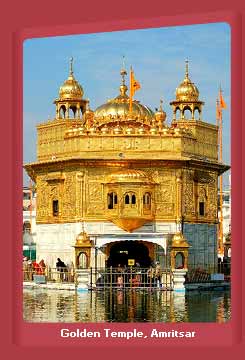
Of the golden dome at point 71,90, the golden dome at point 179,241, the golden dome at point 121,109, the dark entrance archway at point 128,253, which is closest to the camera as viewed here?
the golden dome at point 179,241

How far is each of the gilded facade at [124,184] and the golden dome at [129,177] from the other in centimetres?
3

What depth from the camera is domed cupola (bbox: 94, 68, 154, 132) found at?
112 ft

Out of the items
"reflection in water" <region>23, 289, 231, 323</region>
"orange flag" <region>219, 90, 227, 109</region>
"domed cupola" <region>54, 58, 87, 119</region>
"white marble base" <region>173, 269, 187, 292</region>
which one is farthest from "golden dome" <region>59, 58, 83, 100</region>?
"orange flag" <region>219, 90, 227, 109</region>

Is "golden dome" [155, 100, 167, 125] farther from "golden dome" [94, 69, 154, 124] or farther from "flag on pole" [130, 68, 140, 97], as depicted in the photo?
"flag on pole" [130, 68, 140, 97]

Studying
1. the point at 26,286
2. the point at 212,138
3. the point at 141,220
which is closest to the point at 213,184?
the point at 212,138

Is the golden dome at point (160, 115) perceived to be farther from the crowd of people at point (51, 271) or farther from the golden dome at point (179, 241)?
the crowd of people at point (51, 271)

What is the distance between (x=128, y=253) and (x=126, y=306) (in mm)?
10060

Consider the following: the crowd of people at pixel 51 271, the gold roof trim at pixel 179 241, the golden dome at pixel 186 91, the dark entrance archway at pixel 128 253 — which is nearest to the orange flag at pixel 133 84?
the golden dome at pixel 186 91

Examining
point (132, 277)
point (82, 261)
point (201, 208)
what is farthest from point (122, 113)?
point (132, 277)

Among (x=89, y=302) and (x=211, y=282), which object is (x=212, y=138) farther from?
(x=89, y=302)

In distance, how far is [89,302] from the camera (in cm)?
2545

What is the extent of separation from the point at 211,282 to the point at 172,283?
Answer: 88.7 inches

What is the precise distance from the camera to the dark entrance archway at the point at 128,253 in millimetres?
33312

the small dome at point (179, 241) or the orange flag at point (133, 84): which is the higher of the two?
the orange flag at point (133, 84)
